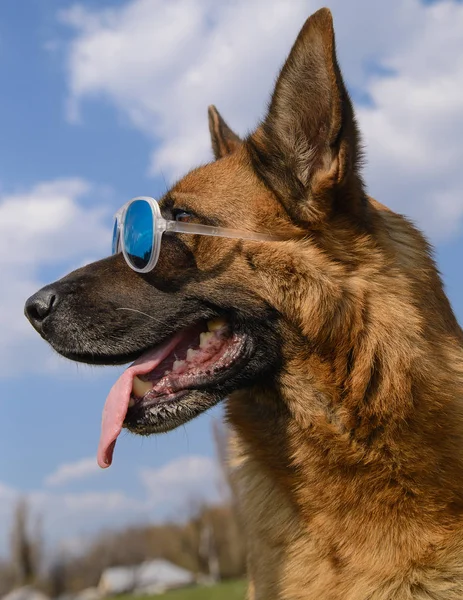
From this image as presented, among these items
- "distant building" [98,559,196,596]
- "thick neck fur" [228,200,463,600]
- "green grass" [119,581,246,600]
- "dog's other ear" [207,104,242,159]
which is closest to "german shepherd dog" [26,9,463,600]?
"thick neck fur" [228,200,463,600]

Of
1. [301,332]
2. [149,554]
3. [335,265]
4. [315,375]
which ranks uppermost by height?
[335,265]

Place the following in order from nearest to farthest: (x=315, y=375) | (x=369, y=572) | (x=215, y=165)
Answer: (x=369, y=572) → (x=315, y=375) → (x=215, y=165)

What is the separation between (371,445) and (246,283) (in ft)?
3.41

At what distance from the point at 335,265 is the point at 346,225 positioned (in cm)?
25

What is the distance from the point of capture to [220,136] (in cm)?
498

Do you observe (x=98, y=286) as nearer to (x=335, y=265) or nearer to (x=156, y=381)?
(x=156, y=381)

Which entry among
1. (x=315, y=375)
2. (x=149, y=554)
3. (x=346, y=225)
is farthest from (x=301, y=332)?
(x=149, y=554)

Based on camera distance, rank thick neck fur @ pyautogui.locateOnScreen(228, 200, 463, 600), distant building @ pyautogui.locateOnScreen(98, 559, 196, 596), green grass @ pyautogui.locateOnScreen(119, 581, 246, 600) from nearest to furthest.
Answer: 1. thick neck fur @ pyautogui.locateOnScreen(228, 200, 463, 600)
2. green grass @ pyautogui.locateOnScreen(119, 581, 246, 600)
3. distant building @ pyautogui.locateOnScreen(98, 559, 196, 596)

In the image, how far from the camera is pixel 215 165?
13.5 ft

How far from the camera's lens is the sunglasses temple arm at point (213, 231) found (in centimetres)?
369

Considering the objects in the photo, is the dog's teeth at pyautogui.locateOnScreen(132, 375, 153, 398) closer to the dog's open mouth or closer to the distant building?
the dog's open mouth

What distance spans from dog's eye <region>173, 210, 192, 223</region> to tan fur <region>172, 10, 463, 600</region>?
64mm

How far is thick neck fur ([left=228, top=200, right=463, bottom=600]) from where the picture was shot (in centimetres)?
321

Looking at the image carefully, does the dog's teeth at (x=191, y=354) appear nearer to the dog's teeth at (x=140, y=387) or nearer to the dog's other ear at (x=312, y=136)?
the dog's teeth at (x=140, y=387)
